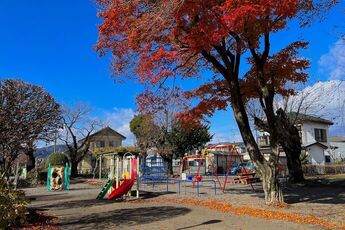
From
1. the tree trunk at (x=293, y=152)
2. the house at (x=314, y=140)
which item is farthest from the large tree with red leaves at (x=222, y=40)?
the house at (x=314, y=140)

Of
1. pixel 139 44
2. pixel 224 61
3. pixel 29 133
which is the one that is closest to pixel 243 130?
pixel 224 61

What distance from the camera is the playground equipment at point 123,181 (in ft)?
60.6

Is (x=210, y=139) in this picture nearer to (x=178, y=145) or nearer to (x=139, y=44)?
(x=178, y=145)

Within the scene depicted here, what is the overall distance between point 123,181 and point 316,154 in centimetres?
3551

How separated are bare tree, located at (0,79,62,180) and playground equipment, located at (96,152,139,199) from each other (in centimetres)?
601

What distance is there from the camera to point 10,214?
9070 millimetres

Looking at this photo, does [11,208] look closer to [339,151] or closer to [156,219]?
[156,219]

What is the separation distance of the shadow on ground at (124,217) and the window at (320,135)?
4005 centimetres

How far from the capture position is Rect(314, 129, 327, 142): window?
49.6 m

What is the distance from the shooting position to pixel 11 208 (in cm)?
916

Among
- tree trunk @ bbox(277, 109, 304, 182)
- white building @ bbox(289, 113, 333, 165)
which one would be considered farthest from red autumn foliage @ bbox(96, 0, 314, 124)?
white building @ bbox(289, 113, 333, 165)

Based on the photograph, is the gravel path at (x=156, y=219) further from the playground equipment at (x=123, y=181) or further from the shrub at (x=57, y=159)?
the shrub at (x=57, y=159)

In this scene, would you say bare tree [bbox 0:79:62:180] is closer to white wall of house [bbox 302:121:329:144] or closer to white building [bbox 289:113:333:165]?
white building [bbox 289:113:333:165]

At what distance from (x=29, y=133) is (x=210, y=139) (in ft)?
111
